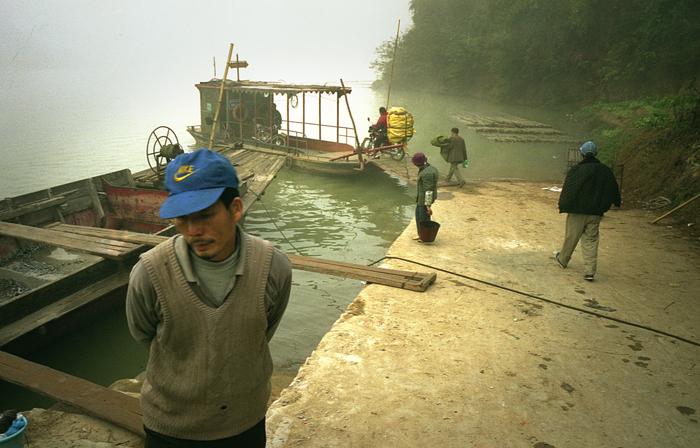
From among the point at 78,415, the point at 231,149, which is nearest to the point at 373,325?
the point at 78,415

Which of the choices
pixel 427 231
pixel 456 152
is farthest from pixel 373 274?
pixel 456 152

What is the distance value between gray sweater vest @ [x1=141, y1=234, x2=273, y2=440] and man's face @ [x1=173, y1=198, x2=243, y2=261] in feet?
0.27

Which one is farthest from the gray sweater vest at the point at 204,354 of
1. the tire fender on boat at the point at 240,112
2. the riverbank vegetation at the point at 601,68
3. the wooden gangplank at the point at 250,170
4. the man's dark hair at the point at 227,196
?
the tire fender on boat at the point at 240,112

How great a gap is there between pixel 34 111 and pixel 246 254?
4759cm

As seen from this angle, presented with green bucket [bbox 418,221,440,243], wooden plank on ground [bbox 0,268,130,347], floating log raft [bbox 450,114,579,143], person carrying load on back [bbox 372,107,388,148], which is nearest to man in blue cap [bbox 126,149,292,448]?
wooden plank on ground [bbox 0,268,130,347]

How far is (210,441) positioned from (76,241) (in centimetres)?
532

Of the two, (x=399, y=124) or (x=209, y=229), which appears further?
(x=399, y=124)

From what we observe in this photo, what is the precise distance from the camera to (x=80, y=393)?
→ 10.4 ft

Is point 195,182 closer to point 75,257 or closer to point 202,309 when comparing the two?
point 202,309

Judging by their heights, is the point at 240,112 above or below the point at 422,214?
above

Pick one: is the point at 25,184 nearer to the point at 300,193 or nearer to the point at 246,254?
the point at 300,193

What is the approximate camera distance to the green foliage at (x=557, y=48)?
80.4 ft

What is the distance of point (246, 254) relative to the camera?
5.21 feet

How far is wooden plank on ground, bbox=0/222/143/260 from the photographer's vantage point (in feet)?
18.8
